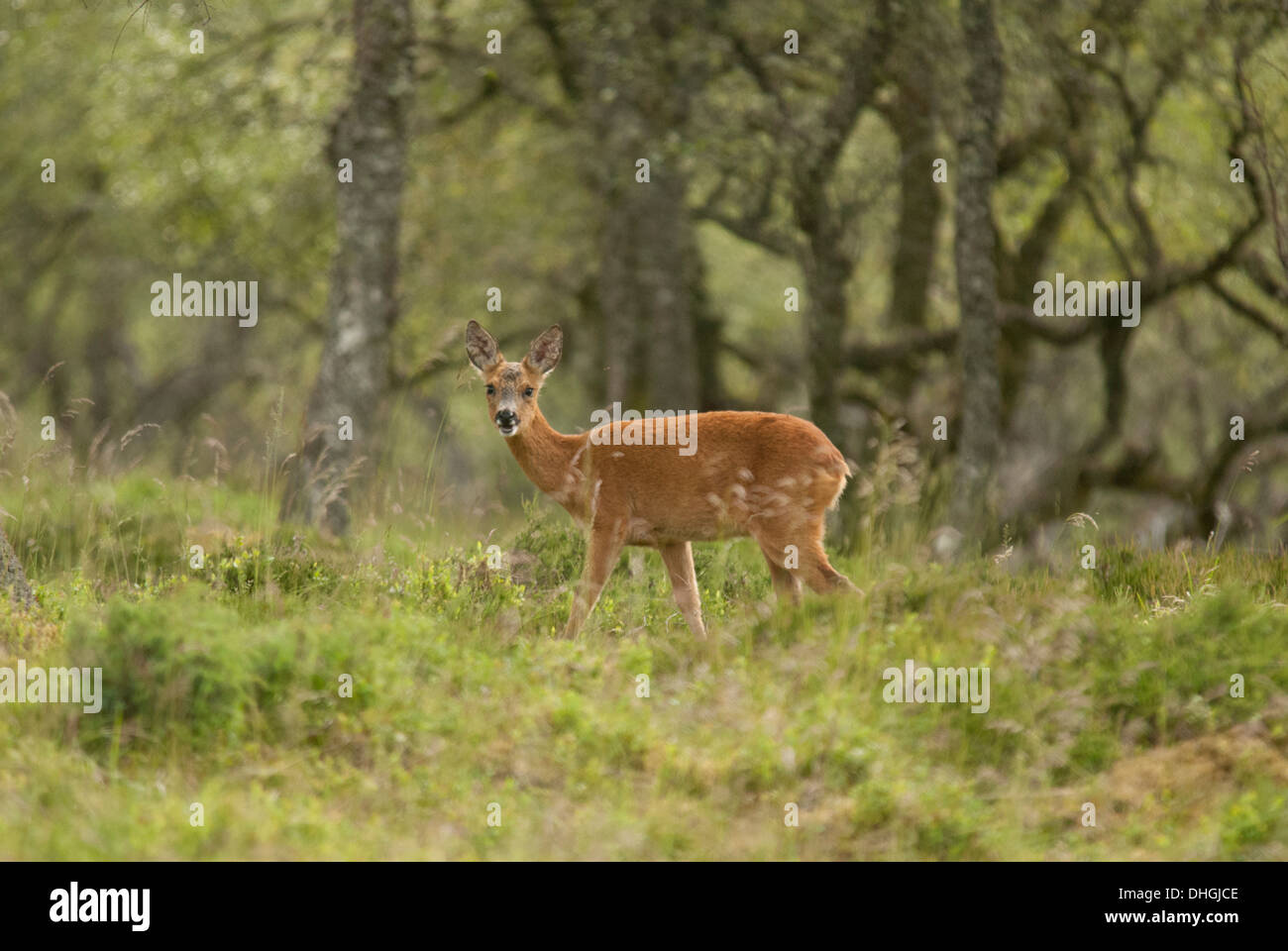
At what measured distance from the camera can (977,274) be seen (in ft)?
35.9

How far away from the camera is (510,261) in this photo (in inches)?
763

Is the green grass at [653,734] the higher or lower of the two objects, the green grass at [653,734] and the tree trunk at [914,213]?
the lower

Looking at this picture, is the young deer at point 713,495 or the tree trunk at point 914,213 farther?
the tree trunk at point 914,213

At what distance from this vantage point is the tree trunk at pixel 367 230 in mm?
11453

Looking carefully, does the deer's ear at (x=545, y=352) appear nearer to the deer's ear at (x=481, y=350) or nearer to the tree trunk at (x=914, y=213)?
the deer's ear at (x=481, y=350)

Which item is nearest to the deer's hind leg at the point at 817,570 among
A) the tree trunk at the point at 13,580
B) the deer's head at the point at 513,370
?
the deer's head at the point at 513,370

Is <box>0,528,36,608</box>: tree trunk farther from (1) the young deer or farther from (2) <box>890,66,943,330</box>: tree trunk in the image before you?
(2) <box>890,66,943,330</box>: tree trunk

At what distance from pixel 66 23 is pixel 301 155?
424cm

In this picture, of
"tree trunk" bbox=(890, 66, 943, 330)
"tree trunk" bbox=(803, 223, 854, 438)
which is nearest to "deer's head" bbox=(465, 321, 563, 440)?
"tree trunk" bbox=(803, 223, 854, 438)

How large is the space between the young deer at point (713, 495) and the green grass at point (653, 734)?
58 centimetres
